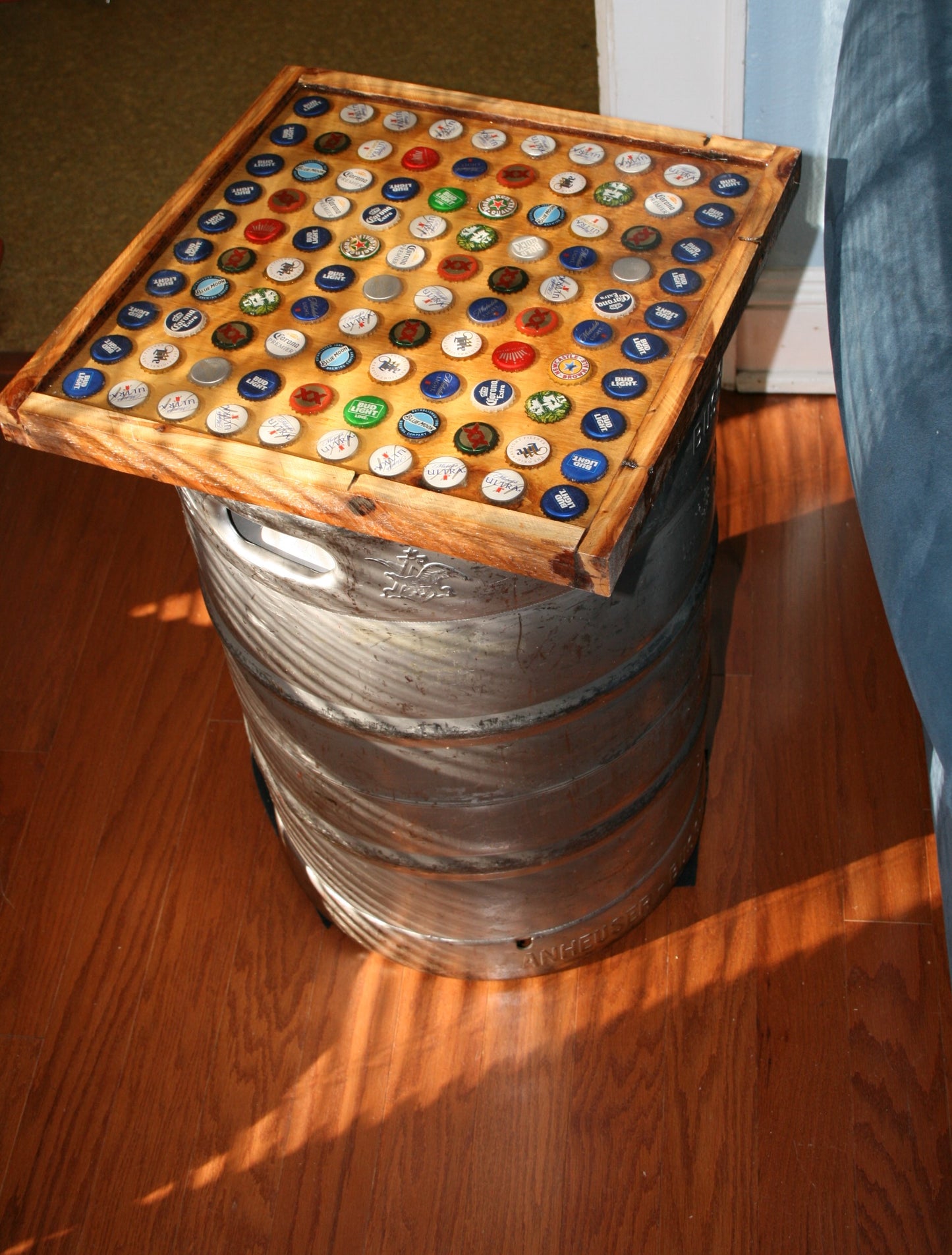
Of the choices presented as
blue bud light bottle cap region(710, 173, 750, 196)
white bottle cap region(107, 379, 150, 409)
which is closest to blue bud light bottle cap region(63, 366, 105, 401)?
white bottle cap region(107, 379, 150, 409)

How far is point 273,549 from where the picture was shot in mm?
893

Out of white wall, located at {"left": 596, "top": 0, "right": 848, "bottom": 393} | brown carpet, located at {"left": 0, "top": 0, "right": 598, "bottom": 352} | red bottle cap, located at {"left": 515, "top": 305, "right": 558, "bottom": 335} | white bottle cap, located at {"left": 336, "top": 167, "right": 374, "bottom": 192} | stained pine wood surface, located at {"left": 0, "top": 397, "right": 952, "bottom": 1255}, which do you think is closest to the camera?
red bottle cap, located at {"left": 515, "top": 305, "right": 558, "bottom": 335}

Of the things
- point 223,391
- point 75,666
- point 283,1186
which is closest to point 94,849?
point 75,666

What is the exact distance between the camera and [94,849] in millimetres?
1498

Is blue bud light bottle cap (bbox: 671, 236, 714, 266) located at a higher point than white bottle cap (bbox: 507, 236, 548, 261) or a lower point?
higher

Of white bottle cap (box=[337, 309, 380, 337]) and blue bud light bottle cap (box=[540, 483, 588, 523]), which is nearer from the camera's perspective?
blue bud light bottle cap (box=[540, 483, 588, 523])

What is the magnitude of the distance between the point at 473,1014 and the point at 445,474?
783mm

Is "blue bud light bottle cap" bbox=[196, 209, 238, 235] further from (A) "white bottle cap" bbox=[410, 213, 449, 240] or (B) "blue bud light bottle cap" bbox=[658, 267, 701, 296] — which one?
(B) "blue bud light bottle cap" bbox=[658, 267, 701, 296]

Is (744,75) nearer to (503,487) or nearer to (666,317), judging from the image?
(666,317)

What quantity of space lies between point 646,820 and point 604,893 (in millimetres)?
107

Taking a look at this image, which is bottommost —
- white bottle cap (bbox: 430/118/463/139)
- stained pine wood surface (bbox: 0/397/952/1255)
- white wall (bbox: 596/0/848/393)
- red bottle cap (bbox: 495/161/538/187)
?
stained pine wood surface (bbox: 0/397/952/1255)

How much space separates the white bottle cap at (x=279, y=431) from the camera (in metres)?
0.80

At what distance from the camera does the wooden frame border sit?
0.75 m

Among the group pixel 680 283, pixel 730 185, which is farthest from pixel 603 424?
pixel 730 185
